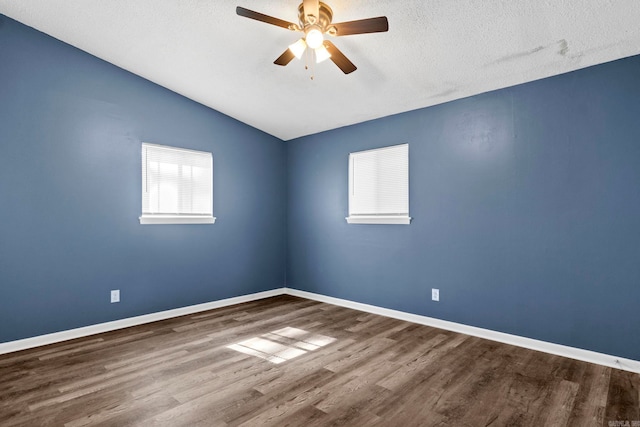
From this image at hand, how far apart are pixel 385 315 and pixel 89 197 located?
12.0 feet

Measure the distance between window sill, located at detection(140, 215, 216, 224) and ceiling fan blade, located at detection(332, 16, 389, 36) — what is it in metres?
2.99

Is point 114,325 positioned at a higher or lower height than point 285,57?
lower

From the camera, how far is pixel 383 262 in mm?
4266

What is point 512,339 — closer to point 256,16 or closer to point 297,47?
point 297,47

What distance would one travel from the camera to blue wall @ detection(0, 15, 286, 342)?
3.17m

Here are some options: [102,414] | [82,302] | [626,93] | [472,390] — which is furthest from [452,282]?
[82,302]

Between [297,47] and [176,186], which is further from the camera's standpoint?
[176,186]

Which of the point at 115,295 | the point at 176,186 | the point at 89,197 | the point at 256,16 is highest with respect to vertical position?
the point at 256,16

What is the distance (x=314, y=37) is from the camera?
2332 mm

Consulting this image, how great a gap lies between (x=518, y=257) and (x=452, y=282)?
2.36ft

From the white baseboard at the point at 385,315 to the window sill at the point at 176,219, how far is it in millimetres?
1105

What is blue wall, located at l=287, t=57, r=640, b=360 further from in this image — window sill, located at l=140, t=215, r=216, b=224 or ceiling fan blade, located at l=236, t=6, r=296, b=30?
ceiling fan blade, located at l=236, t=6, r=296, b=30

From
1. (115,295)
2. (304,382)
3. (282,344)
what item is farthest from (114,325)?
(304,382)

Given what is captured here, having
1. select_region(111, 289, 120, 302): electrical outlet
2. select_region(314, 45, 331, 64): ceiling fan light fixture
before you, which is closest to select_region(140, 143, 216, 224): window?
select_region(111, 289, 120, 302): electrical outlet
